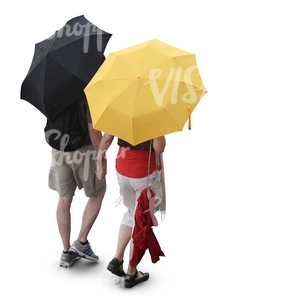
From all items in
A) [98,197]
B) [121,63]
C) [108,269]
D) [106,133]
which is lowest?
[108,269]

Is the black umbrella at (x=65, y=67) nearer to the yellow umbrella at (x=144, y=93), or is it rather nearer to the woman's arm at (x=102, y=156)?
the yellow umbrella at (x=144, y=93)

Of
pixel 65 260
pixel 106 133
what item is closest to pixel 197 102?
pixel 106 133

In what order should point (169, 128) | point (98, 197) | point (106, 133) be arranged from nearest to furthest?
point (169, 128) < point (106, 133) < point (98, 197)

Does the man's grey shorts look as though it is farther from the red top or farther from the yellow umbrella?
the yellow umbrella

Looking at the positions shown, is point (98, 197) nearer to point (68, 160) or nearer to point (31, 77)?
point (68, 160)

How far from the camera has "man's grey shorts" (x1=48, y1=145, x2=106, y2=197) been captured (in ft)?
26.4

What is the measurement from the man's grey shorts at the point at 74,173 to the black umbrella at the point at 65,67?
17.0 inches

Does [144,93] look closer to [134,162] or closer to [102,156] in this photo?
[134,162]

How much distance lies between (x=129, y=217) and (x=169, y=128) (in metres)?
1.20

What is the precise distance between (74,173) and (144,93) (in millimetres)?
1307

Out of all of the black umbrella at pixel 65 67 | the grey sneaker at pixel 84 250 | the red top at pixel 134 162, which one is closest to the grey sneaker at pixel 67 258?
the grey sneaker at pixel 84 250

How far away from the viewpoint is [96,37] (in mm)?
7762

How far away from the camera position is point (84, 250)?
845 cm

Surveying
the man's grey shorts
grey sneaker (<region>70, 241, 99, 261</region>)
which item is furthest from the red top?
grey sneaker (<region>70, 241, 99, 261</region>)
